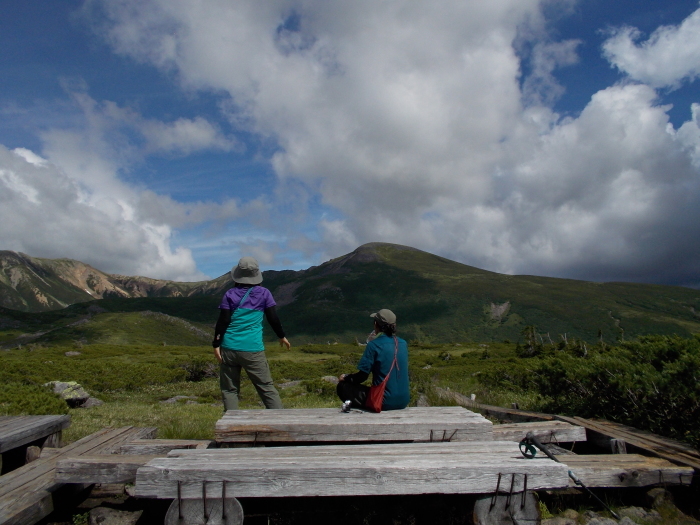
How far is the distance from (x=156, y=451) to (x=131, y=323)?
10952 centimetres

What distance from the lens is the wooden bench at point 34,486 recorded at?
135 inches

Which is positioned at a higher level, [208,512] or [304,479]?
[304,479]

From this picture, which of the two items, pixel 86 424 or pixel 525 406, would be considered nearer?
pixel 86 424

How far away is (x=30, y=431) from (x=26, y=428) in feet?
0.19

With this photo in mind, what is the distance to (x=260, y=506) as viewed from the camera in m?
3.96

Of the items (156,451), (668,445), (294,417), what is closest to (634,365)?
(668,445)

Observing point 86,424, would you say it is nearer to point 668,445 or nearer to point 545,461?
point 545,461

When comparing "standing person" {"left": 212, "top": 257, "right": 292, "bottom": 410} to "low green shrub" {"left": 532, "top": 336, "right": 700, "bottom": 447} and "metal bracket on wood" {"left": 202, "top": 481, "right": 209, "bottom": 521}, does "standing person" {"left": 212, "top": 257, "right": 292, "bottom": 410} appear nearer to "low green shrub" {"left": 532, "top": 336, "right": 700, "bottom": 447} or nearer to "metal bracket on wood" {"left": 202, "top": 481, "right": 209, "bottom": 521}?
"metal bracket on wood" {"left": 202, "top": 481, "right": 209, "bottom": 521}

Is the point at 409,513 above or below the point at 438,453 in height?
below

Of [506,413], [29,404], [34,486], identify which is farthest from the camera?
[29,404]

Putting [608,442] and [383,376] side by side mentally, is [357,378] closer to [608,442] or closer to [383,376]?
[383,376]

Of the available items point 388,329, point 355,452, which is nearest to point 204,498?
point 355,452

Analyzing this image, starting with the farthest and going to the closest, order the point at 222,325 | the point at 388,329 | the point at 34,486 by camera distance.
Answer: the point at 222,325 < the point at 388,329 < the point at 34,486

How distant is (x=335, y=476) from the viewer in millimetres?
2973
